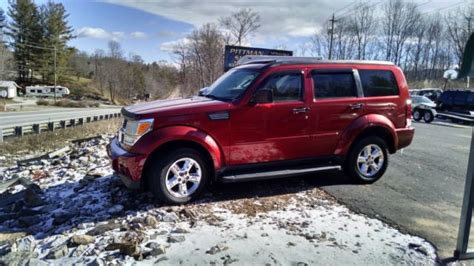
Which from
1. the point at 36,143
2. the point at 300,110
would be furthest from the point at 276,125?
the point at 36,143

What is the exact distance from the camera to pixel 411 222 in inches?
183

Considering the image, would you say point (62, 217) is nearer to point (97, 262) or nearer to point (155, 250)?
A: point (97, 262)

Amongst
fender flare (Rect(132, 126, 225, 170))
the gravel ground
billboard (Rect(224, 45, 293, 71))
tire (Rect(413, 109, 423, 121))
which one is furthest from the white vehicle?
fender flare (Rect(132, 126, 225, 170))

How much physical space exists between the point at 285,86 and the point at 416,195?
2.71 meters

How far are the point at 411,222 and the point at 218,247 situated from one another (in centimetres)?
255

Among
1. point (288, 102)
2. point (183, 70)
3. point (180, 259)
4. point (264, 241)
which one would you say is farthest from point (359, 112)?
point (183, 70)

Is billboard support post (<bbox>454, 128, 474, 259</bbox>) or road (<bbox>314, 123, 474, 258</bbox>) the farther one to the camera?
road (<bbox>314, 123, 474, 258</bbox>)

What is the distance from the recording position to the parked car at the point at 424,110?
74.7 ft

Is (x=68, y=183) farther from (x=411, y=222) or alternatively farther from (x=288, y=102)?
(x=411, y=222)

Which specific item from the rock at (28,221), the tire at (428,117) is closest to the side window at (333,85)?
the rock at (28,221)

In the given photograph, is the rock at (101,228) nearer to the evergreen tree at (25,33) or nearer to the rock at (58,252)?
the rock at (58,252)

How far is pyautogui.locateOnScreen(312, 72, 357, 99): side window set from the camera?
569 cm

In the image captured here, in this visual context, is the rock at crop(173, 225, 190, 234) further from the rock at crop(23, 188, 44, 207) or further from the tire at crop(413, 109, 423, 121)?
the tire at crop(413, 109, 423, 121)

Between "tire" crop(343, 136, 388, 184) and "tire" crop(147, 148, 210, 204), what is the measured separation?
2.45 metres
